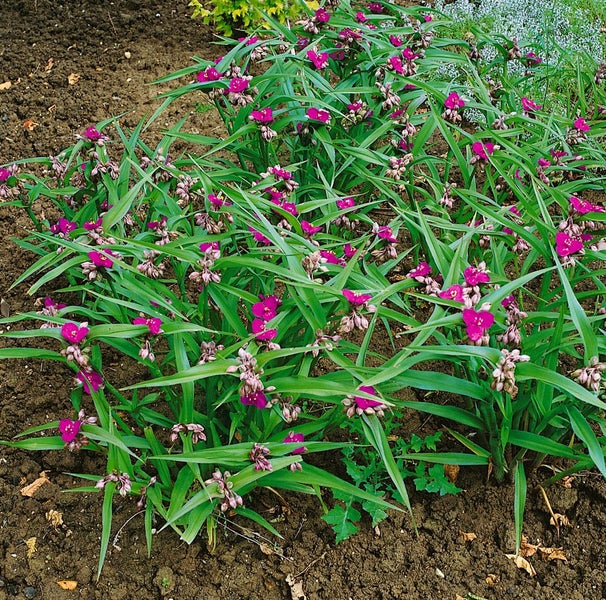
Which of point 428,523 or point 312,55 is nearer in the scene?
point 428,523

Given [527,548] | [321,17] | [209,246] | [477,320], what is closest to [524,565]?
[527,548]

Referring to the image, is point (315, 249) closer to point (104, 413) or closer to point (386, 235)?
point (386, 235)

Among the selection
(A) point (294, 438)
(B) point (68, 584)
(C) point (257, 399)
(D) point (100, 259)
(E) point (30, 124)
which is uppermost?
(D) point (100, 259)

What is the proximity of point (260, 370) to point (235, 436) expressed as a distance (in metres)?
0.71

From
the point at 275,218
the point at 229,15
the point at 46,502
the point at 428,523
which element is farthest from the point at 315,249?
the point at 229,15

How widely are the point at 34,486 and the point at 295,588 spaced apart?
0.89 m

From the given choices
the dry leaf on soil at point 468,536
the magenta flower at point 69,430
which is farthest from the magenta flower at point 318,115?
the dry leaf on soil at point 468,536

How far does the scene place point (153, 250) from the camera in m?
1.90

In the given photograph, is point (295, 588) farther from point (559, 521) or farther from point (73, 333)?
point (73, 333)

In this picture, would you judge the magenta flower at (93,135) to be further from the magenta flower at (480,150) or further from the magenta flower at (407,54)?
the magenta flower at (480,150)

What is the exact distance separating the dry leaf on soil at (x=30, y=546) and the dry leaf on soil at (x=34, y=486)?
16 centimetres

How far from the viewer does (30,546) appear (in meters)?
2.15

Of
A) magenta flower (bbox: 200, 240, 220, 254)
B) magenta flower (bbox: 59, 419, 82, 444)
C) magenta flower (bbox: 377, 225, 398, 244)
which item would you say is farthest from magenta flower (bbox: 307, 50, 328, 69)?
magenta flower (bbox: 59, 419, 82, 444)

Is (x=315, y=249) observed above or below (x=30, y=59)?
above
